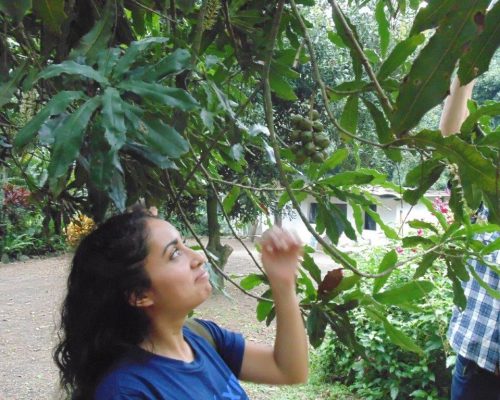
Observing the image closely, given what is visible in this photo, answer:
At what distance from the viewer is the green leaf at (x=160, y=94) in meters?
0.94

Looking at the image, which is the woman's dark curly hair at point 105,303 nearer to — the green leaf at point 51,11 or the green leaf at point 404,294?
the green leaf at point 51,11

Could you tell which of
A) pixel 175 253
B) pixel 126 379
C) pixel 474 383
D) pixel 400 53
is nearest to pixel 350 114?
pixel 400 53

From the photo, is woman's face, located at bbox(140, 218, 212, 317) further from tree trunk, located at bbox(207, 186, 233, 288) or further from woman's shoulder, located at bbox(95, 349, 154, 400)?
tree trunk, located at bbox(207, 186, 233, 288)

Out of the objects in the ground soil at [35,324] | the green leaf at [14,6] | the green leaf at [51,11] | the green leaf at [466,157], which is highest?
the green leaf at [51,11]

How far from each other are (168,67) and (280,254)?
425mm

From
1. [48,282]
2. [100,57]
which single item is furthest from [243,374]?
[48,282]

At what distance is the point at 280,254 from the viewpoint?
1.17 m

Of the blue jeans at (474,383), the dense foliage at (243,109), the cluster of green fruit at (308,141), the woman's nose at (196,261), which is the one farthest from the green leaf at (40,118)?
the blue jeans at (474,383)

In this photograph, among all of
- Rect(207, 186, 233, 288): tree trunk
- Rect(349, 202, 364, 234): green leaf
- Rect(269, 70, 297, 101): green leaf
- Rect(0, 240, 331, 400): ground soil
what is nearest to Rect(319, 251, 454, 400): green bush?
Rect(0, 240, 331, 400): ground soil

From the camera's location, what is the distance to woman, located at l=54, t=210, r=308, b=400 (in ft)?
3.40

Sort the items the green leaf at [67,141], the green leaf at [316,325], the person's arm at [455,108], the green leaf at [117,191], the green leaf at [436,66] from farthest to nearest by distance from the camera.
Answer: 1. the person's arm at [455,108]
2. the green leaf at [316,325]
3. the green leaf at [117,191]
4. the green leaf at [67,141]
5. the green leaf at [436,66]

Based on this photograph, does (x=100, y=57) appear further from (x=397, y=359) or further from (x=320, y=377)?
(x=320, y=377)

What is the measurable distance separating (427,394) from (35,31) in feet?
9.14

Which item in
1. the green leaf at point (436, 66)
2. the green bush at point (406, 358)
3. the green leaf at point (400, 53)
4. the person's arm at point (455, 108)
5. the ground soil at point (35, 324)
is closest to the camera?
the green leaf at point (436, 66)
